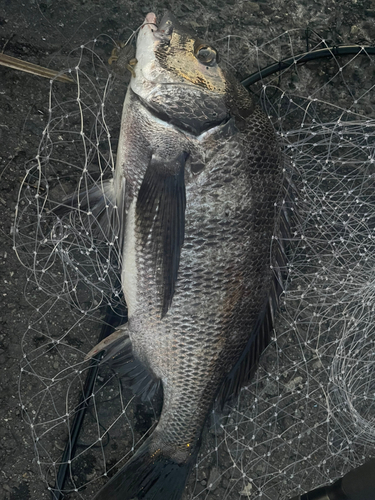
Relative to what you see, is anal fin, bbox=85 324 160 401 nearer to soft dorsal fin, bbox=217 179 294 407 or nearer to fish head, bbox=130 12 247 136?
soft dorsal fin, bbox=217 179 294 407

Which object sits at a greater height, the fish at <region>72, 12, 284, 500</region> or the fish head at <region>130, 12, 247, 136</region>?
the fish head at <region>130, 12, 247, 136</region>

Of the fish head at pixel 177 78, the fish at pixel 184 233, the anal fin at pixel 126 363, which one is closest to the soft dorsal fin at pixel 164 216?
the fish at pixel 184 233

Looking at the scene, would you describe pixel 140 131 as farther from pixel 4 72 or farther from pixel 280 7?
pixel 280 7

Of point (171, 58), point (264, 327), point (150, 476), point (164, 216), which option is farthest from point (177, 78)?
point (150, 476)

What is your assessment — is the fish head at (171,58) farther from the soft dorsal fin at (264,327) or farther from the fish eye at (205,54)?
the soft dorsal fin at (264,327)

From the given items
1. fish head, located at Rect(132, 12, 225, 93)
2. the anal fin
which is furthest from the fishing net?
fish head, located at Rect(132, 12, 225, 93)

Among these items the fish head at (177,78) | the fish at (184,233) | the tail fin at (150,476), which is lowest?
the tail fin at (150,476)
